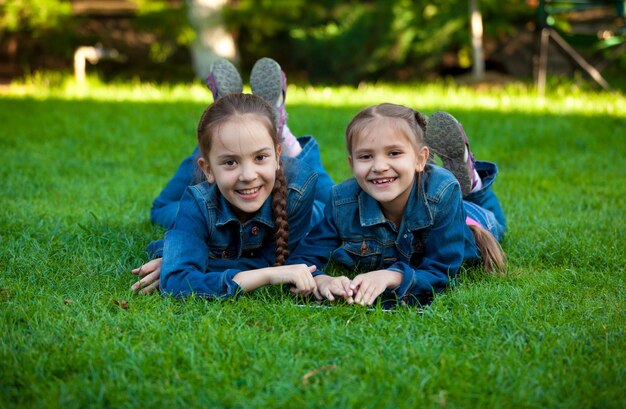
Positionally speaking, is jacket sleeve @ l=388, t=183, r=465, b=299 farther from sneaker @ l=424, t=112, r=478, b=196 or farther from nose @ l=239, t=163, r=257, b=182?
nose @ l=239, t=163, r=257, b=182

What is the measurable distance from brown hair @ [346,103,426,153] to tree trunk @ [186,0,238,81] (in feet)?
24.6

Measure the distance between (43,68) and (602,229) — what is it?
9.99 meters

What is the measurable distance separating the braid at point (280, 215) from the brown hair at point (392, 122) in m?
0.35

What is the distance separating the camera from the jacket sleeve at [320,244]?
3.34m

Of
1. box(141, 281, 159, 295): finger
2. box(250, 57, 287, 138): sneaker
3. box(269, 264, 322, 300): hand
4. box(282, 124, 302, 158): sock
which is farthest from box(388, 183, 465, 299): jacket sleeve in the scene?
box(250, 57, 287, 138): sneaker

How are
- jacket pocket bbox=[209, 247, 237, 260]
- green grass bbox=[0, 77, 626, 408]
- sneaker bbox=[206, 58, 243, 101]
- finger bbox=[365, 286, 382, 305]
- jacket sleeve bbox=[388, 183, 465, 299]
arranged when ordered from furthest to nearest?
sneaker bbox=[206, 58, 243, 101] → jacket pocket bbox=[209, 247, 237, 260] → jacket sleeve bbox=[388, 183, 465, 299] → finger bbox=[365, 286, 382, 305] → green grass bbox=[0, 77, 626, 408]

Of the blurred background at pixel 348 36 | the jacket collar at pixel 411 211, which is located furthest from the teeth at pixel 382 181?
the blurred background at pixel 348 36

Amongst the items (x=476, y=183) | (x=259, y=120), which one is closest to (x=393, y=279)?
(x=259, y=120)

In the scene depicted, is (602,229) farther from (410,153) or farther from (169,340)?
(169,340)

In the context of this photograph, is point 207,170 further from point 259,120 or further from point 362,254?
point 362,254

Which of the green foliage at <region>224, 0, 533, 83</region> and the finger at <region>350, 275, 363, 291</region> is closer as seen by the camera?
the finger at <region>350, 275, 363, 291</region>

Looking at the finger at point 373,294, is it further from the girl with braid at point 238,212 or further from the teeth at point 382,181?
the teeth at point 382,181

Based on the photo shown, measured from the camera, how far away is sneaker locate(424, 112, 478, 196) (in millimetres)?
3721

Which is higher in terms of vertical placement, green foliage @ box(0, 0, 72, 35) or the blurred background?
green foliage @ box(0, 0, 72, 35)
